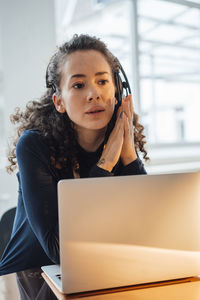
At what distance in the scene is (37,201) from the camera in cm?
112

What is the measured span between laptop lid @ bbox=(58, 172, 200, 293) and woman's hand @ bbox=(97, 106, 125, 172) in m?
0.43

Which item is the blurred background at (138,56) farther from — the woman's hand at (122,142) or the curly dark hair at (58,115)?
the woman's hand at (122,142)

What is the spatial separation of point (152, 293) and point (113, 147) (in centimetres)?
59

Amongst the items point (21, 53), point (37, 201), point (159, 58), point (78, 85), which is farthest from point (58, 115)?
point (159, 58)

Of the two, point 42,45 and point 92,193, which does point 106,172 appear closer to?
point 92,193

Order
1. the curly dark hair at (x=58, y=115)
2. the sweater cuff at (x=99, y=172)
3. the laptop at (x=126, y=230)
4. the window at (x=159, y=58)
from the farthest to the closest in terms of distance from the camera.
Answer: the window at (x=159, y=58)
the curly dark hair at (x=58, y=115)
the sweater cuff at (x=99, y=172)
the laptop at (x=126, y=230)

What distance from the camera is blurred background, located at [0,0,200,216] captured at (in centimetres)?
244

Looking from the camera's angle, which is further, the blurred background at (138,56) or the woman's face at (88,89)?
the blurred background at (138,56)

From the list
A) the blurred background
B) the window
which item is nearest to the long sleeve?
the blurred background

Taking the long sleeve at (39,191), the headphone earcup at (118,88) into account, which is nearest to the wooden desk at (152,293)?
the long sleeve at (39,191)

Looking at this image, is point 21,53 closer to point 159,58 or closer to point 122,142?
point 122,142

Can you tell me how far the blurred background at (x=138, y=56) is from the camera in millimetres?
2441

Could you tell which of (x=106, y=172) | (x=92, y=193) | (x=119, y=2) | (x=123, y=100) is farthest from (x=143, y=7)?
(x=92, y=193)

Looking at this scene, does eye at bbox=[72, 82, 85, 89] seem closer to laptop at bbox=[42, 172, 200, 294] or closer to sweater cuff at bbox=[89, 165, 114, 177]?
sweater cuff at bbox=[89, 165, 114, 177]
